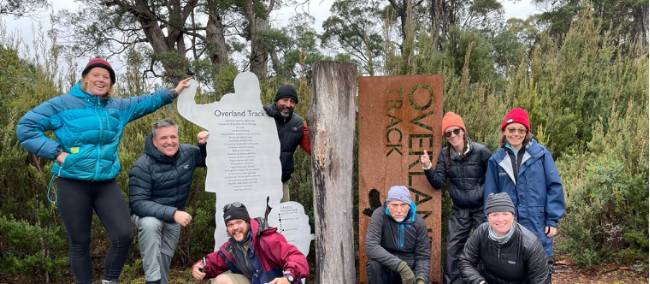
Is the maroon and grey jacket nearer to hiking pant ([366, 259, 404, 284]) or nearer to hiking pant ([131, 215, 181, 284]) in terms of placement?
hiking pant ([131, 215, 181, 284])

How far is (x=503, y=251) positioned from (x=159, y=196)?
252cm

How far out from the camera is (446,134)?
419 cm

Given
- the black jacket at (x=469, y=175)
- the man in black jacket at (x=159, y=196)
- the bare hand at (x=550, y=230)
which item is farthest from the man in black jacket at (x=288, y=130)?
the bare hand at (x=550, y=230)

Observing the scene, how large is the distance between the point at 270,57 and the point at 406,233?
42.9 feet

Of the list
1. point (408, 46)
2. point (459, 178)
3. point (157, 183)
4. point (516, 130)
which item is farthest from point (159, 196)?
point (408, 46)

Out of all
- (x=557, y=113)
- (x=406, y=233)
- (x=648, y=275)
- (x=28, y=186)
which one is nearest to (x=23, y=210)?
(x=28, y=186)

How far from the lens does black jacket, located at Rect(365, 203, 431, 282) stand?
378 centimetres

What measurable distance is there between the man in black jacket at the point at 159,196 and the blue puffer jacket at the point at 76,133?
11.8 inches

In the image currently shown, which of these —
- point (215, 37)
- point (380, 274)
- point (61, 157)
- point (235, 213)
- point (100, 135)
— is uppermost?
point (215, 37)

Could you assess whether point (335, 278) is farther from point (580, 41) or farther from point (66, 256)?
point (580, 41)

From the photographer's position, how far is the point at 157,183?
373cm

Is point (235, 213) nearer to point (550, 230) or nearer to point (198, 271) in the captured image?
point (198, 271)

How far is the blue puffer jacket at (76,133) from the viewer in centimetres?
319

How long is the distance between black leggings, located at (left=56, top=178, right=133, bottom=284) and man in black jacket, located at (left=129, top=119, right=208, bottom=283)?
203 millimetres
